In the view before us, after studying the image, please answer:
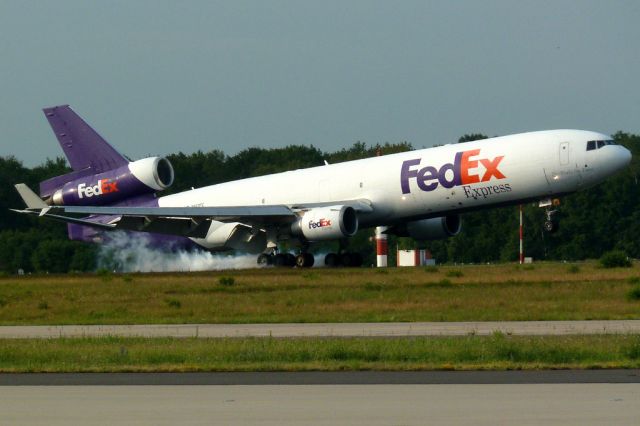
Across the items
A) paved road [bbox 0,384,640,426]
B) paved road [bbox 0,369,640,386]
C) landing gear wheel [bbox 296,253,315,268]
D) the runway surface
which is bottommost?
paved road [bbox 0,384,640,426]

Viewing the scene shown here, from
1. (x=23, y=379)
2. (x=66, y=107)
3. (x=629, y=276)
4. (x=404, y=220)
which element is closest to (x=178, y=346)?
(x=23, y=379)

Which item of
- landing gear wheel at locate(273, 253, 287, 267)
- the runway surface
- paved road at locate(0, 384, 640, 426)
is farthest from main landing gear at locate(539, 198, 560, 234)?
paved road at locate(0, 384, 640, 426)

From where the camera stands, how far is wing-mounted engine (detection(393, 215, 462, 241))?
5369cm

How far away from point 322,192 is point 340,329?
85.2ft

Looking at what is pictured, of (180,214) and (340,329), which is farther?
(180,214)

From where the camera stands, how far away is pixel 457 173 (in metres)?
47.6

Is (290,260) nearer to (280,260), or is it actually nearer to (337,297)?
(280,260)

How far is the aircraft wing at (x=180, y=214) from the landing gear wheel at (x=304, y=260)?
1.62 metres

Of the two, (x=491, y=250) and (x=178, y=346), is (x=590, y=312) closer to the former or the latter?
(x=178, y=346)

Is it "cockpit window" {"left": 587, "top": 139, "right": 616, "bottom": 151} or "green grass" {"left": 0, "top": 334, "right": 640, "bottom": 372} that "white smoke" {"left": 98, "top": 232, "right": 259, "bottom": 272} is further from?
"green grass" {"left": 0, "top": 334, "right": 640, "bottom": 372}

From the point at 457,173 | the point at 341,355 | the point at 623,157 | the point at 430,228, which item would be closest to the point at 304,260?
the point at 430,228

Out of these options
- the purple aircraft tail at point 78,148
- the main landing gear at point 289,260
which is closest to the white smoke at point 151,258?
the purple aircraft tail at point 78,148

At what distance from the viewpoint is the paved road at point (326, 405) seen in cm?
1303

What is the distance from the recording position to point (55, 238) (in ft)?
244
